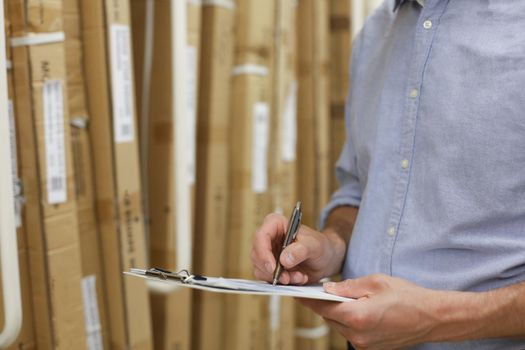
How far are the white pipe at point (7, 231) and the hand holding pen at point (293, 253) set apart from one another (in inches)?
14.4

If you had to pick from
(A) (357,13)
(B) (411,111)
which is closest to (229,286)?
(B) (411,111)

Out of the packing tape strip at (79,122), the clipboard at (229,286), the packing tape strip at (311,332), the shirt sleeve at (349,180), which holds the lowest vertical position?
the packing tape strip at (311,332)

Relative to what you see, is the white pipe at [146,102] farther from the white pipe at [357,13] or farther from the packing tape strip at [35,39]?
the white pipe at [357,13]

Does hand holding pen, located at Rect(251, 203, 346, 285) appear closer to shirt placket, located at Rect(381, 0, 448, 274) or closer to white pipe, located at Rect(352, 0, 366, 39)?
shirt placket, located at Rect(381, 0, 448, 274)

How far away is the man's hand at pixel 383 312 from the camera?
78 centimetres

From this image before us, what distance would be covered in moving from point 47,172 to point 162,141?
15.7 inches

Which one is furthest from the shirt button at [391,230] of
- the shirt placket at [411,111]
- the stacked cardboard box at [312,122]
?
the stacked cardboard box at [312,122]

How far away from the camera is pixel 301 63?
6.11 feet

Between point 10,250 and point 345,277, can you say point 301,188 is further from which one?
point 10,250

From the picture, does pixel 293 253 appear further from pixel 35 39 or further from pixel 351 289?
pixel 35 39

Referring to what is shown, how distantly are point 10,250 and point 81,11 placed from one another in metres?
0.51

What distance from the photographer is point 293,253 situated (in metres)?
0.89

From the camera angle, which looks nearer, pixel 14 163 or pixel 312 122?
pixel 14 163

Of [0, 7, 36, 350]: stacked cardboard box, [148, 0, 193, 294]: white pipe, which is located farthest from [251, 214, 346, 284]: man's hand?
[0, 7, 36, 350]: stacked cardboard box
